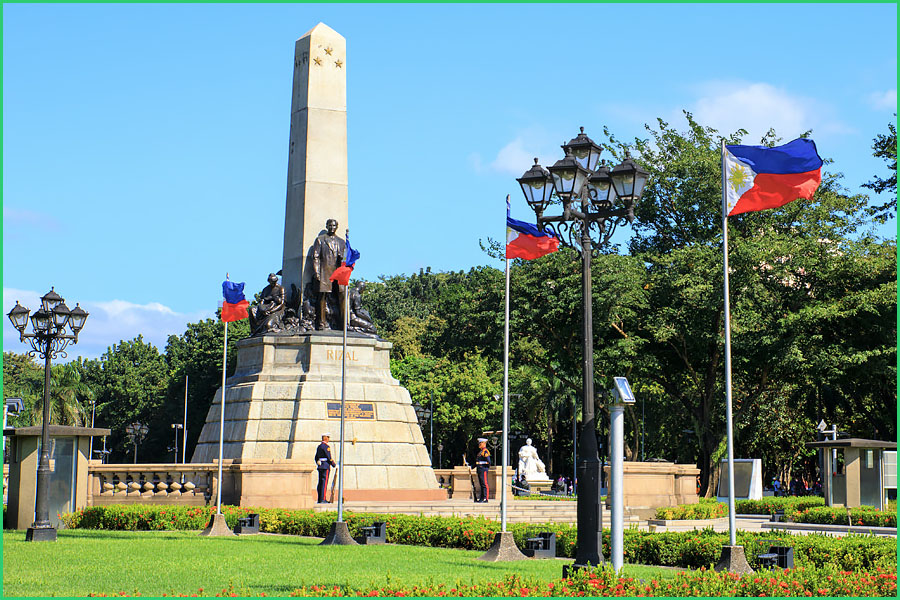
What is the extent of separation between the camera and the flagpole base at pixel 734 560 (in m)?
13.6

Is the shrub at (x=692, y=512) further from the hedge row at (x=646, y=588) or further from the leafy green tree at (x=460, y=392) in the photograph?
the leafy green tree at (x=460, y=392)

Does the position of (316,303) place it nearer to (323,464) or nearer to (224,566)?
(323,464)

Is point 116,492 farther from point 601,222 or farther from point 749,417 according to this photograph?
point 749,417

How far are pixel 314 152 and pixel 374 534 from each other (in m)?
14.7

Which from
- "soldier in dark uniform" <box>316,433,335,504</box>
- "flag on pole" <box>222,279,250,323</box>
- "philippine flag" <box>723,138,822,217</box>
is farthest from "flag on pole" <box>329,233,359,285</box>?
"philippine flag" <box>723,138,822,217</box>

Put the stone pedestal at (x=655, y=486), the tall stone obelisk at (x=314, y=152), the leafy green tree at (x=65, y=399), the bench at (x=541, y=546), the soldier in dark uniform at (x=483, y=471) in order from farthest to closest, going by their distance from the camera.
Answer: the leafy green tree at (x=65, y=399) → the tall stone obelisk at (x=314, y=152) → the soldier in dark uniform at (x=483, y=471) → the stone pedestal at (x=655, y=486) → the bench at (x=541, y=546)

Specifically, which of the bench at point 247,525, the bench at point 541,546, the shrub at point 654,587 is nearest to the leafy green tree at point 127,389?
the bench at point 247,525

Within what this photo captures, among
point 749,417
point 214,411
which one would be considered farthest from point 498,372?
point 214,411

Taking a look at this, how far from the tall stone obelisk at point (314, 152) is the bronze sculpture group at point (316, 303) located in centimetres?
35

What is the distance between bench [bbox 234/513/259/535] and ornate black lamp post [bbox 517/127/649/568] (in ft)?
28.7

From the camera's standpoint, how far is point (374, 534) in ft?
61.7

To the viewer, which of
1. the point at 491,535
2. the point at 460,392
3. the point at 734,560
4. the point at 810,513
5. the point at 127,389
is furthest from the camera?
the point at 127,389

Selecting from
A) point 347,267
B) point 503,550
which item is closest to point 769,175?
point 503,550

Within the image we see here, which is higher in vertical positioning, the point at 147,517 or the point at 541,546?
the point at 541,546
